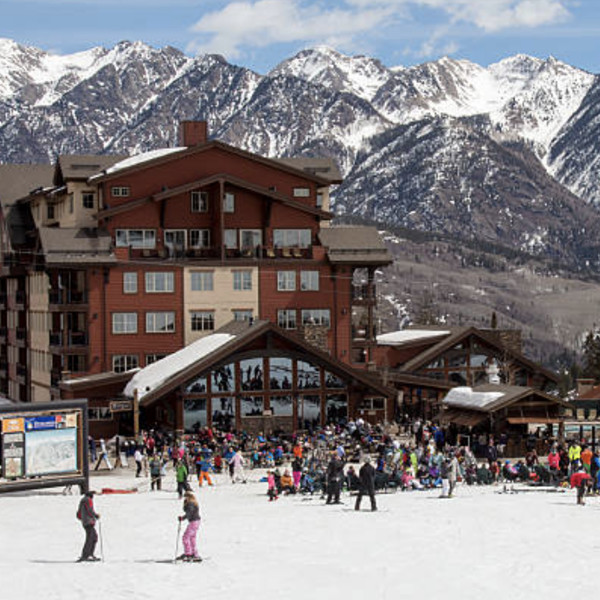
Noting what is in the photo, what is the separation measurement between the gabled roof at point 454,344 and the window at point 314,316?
6140 millimetres

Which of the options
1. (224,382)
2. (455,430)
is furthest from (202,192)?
(455,430)

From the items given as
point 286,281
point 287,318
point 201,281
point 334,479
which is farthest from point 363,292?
point 334,479

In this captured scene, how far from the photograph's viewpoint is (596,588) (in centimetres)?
2636

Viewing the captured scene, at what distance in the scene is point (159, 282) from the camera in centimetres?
7669

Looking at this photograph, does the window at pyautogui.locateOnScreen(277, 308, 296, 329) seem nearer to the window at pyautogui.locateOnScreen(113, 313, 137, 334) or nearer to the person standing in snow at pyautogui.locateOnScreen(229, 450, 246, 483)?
the window at pyautogui.locateOnScreen(113, 313, 137, 334)

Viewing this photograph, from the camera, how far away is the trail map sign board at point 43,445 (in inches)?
1667

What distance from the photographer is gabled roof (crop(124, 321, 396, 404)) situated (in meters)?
64.0

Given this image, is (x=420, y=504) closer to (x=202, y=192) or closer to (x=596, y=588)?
(x=596, y=588)

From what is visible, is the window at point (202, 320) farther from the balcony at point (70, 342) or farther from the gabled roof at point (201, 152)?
the gabled roof at point (201, 152)

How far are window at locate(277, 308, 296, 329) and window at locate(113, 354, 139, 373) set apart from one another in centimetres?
928

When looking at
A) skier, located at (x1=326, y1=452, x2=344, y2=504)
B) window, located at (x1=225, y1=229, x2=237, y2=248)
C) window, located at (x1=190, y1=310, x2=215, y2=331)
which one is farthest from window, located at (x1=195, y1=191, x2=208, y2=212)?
skier, located at (x1=326, y1=452, x2=344, y2=504)

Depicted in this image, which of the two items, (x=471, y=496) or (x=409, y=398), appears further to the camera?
(x=409, y=398)

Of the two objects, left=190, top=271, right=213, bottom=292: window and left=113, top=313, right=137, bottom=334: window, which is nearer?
left=113, top=313, right=137, bottom=334: window

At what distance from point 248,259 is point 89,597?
5409 centimetres
